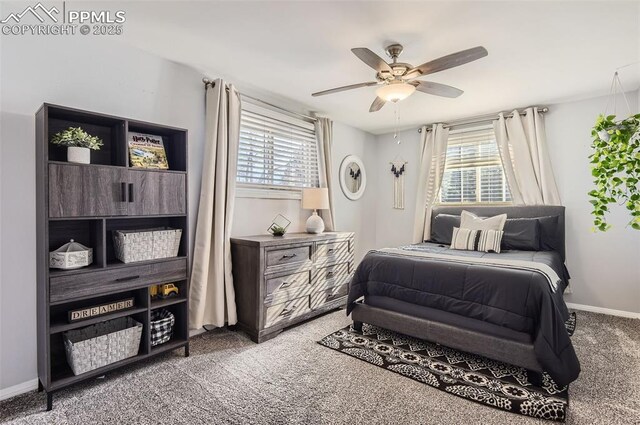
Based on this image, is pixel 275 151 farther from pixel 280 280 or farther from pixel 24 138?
pixel 24 138

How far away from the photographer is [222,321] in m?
2.88

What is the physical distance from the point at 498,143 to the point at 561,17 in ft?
7.30

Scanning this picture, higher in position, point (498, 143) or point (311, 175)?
point (498, 143)

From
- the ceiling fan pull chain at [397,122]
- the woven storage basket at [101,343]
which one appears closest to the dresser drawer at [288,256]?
the woven storage basket at [101,343]

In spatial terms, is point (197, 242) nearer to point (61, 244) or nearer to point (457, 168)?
point (61, 244)

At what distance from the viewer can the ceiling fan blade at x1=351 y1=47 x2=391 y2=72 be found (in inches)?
78.4

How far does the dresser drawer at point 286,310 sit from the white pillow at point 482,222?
7.06ft

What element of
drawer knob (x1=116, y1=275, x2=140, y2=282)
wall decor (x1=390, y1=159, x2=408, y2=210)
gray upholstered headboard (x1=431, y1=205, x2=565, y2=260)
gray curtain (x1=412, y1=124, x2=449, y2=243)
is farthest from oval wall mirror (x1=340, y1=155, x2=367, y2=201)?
drawer knob (x1=116, y1=275, x2=140, y2=282)

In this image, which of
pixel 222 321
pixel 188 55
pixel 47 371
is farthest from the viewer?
pixel 222 321

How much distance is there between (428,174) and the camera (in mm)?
4695

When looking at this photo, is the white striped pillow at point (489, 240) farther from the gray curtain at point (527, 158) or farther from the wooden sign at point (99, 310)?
→ the wooden sign at point (99, 310)

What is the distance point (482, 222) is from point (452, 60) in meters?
2.27

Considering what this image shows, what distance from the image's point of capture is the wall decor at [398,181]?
5.07 m

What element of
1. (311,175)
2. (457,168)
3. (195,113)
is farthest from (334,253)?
(457,168)
